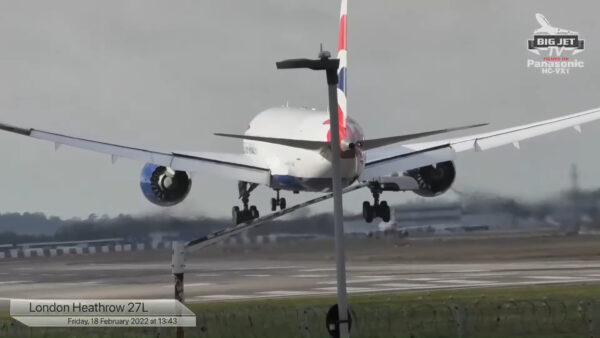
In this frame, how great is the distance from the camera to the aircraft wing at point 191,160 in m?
65.2

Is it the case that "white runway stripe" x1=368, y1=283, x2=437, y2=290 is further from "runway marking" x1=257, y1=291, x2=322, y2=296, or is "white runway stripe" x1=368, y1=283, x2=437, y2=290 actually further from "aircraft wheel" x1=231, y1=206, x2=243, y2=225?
"aircraft wheel" x1=231, y1=206, x2=243, y2=225

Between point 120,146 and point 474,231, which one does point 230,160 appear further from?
point 474,231

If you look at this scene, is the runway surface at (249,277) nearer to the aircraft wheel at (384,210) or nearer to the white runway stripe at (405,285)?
the white runway stripe at (405,285)

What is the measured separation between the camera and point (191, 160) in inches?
2670

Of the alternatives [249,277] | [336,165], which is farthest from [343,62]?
[336,165]

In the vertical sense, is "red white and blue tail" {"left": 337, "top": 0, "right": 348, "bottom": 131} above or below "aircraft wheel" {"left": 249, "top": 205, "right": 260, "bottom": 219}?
above

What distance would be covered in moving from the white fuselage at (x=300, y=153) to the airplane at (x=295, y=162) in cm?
4

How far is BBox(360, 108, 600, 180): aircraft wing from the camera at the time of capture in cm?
6712

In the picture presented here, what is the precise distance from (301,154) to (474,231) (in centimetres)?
1306

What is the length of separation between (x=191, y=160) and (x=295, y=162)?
20.2ft

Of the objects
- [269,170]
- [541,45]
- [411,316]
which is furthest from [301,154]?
[541,45]

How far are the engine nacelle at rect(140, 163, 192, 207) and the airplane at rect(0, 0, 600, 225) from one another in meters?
0.05

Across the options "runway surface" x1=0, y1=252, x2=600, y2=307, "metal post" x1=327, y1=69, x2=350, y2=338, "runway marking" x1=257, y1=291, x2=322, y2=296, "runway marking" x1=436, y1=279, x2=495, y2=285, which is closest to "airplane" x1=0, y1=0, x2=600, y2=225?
"runway surface" x1=0, y1=252, x2=600, y2=307

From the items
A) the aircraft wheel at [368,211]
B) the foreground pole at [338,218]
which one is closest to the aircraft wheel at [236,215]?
the aircraft wheel at [368,211]
